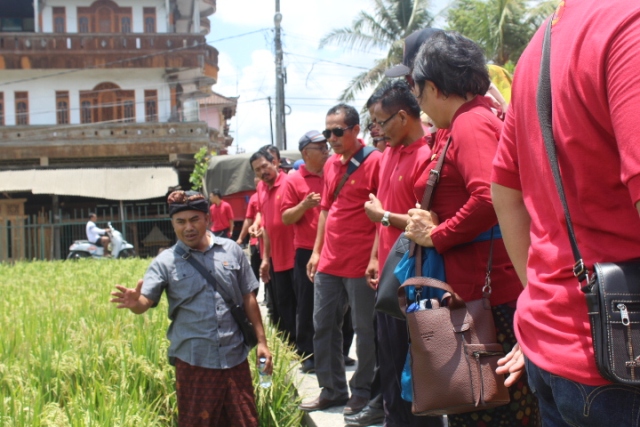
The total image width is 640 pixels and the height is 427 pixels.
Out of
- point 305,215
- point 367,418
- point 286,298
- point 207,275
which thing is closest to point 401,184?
point 207,275

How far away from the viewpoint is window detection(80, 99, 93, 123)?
34781mm

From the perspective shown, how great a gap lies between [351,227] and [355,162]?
46 cm

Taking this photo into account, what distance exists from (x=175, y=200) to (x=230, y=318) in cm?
76

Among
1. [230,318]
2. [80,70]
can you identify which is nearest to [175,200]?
[230,318]

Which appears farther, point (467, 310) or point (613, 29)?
point (467, 310)

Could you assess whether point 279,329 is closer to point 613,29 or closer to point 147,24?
point 613,29

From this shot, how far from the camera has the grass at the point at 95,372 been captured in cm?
409

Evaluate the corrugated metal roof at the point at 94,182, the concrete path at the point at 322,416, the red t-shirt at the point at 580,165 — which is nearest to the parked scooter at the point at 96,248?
the corrugated metal roof at the point at 94,182

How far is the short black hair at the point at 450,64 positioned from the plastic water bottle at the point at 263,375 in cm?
230

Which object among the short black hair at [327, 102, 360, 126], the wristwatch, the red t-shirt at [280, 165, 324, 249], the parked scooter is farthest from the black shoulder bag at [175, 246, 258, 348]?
the parked scooter

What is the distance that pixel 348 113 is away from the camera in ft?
18.9

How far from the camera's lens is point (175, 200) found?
4.78 metres

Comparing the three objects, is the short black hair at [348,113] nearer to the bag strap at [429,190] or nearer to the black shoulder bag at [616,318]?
the bag strap at [429,190]

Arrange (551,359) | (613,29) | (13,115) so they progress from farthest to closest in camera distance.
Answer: (13,115)
(551,359)
(613,29)
